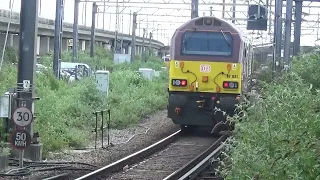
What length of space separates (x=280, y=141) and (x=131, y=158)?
6936mm

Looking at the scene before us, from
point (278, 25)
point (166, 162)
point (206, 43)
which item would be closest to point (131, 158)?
point (166, 162)

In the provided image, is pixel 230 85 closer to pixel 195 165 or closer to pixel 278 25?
pixel 195 165

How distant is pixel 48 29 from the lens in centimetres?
5500

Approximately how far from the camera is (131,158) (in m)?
14.0

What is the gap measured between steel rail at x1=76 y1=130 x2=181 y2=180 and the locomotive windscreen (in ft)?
7.78


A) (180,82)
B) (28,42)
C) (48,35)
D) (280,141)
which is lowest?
(280,141)

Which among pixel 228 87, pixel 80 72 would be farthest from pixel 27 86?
pixel 80 72

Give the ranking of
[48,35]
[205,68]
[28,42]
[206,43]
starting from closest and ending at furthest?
[28,42]
[205,68]
[206,43]
[48,35]

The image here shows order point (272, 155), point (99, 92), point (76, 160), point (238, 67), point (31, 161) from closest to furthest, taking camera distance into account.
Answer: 1. point (272, 155)
2. point (31, 161)
3. point (76, 160)
4. point (238, 67)
5. point (99, 92)

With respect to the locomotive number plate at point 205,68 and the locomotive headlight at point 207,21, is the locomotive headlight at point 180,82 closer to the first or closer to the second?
the locomotive number plate at point 205,68

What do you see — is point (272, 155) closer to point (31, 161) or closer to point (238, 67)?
point (31, 161)

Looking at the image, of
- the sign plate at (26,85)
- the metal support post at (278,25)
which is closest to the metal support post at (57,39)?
the metal support post at (278,25)

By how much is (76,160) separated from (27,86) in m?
1.92

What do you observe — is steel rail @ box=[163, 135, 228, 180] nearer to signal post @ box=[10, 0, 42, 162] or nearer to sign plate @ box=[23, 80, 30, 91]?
signal post @ box=[10, 0, 42, 162]
